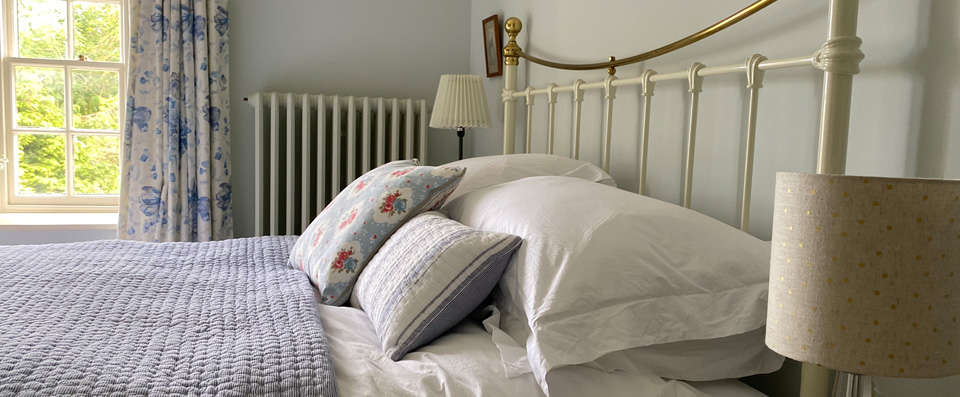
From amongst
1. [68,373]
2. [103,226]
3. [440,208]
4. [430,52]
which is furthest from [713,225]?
[103,226]

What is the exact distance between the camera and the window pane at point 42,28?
2893mm

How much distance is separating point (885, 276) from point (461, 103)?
1875mm

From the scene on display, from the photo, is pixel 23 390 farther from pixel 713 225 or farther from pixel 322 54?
pixel 322 54

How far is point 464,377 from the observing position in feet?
3.16

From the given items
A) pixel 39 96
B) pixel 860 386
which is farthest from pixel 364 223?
pixel 39 96

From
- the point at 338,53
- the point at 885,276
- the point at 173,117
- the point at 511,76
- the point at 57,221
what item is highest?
the point at 338,53

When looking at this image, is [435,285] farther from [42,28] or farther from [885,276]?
[42,28]

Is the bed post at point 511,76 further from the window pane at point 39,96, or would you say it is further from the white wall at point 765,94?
the window pane at point 39,96

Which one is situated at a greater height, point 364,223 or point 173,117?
point 173,117

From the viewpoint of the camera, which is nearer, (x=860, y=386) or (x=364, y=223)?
(x=860, y=386)

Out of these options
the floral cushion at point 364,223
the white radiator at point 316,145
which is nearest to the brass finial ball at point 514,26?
the white radiator at point 316,145

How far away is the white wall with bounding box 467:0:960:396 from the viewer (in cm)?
98

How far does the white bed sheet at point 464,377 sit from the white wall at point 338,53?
6.90 ft

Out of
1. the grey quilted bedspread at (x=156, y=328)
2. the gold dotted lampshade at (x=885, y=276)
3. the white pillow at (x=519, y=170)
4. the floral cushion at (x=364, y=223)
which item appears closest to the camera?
the gold dotted lampshade at (x=885, y=276)
